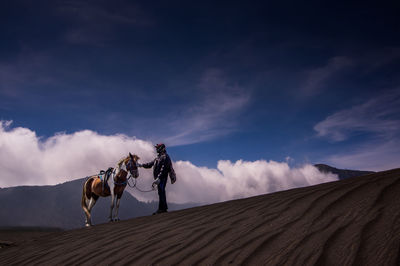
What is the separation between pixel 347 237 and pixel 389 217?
1.45 feet

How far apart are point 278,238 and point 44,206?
194 metres

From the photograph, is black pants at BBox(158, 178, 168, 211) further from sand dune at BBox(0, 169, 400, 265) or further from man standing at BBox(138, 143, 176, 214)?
sand dune at BBox(0, 169, 400, 265)

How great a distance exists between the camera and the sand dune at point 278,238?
169 centimetres

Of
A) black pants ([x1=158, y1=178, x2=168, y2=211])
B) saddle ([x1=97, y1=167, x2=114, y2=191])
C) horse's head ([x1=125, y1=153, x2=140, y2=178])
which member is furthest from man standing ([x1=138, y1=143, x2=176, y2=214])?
saddle ([x1=97, y1=167, x2=114, y2=191])

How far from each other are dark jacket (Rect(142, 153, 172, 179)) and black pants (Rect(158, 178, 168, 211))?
6.3 inches

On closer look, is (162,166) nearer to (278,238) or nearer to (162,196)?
(162,196)

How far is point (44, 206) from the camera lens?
167 m

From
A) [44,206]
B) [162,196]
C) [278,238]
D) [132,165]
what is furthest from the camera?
[44,206]

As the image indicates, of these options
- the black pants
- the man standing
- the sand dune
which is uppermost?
the man standing

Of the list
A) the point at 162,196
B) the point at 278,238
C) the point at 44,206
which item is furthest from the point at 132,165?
the point at 44,206

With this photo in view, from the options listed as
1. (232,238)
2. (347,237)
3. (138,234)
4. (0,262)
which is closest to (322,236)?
(347,237)

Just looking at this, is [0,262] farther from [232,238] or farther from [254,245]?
[254,245]

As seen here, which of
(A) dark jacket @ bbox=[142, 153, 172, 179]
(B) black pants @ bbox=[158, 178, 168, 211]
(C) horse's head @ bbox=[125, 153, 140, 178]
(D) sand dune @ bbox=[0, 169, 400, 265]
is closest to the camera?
(D) sand dune @ bbox=[0, 169, 400, 265]

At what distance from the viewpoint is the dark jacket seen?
848cm
